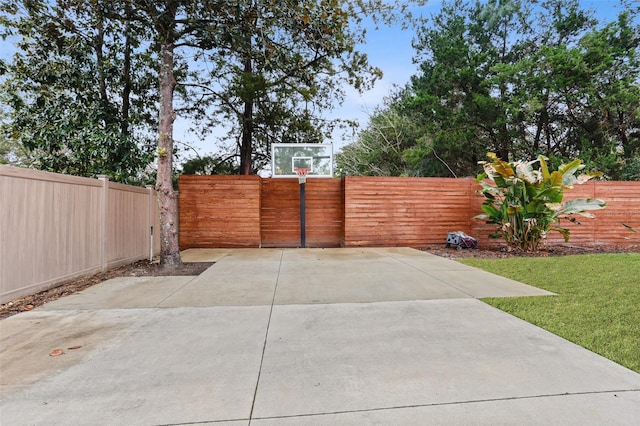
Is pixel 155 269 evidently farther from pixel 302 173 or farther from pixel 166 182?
pixel 302 173

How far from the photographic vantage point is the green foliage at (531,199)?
7676 mm

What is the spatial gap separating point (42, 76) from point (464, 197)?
11.9m

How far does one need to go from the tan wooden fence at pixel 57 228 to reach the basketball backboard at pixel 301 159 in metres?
4.42

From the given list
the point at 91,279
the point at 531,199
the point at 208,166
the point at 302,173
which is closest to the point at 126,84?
the point at 208,166

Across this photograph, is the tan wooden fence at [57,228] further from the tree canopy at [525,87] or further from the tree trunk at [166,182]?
the tree canopy at [525,87]

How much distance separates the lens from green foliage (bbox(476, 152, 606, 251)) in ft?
25.2

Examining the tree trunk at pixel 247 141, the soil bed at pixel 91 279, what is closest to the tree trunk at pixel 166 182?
the soil bed at pixel 91 279

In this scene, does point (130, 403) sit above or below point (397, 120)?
below

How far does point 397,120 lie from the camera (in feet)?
62.0

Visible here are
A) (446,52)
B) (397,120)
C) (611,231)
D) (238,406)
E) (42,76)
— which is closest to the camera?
(238,406)

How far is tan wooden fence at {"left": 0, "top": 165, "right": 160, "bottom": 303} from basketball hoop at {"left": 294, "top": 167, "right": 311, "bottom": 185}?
176 inches

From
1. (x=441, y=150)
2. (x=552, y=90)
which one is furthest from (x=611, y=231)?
(x=441, y=150)

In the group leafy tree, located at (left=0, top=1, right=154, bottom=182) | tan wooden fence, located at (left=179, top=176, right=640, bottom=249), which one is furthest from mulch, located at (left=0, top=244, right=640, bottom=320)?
leafy tree, located at (left=0, top=1, right=154, bottom=182)

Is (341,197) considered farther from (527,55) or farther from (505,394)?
(527,55)
